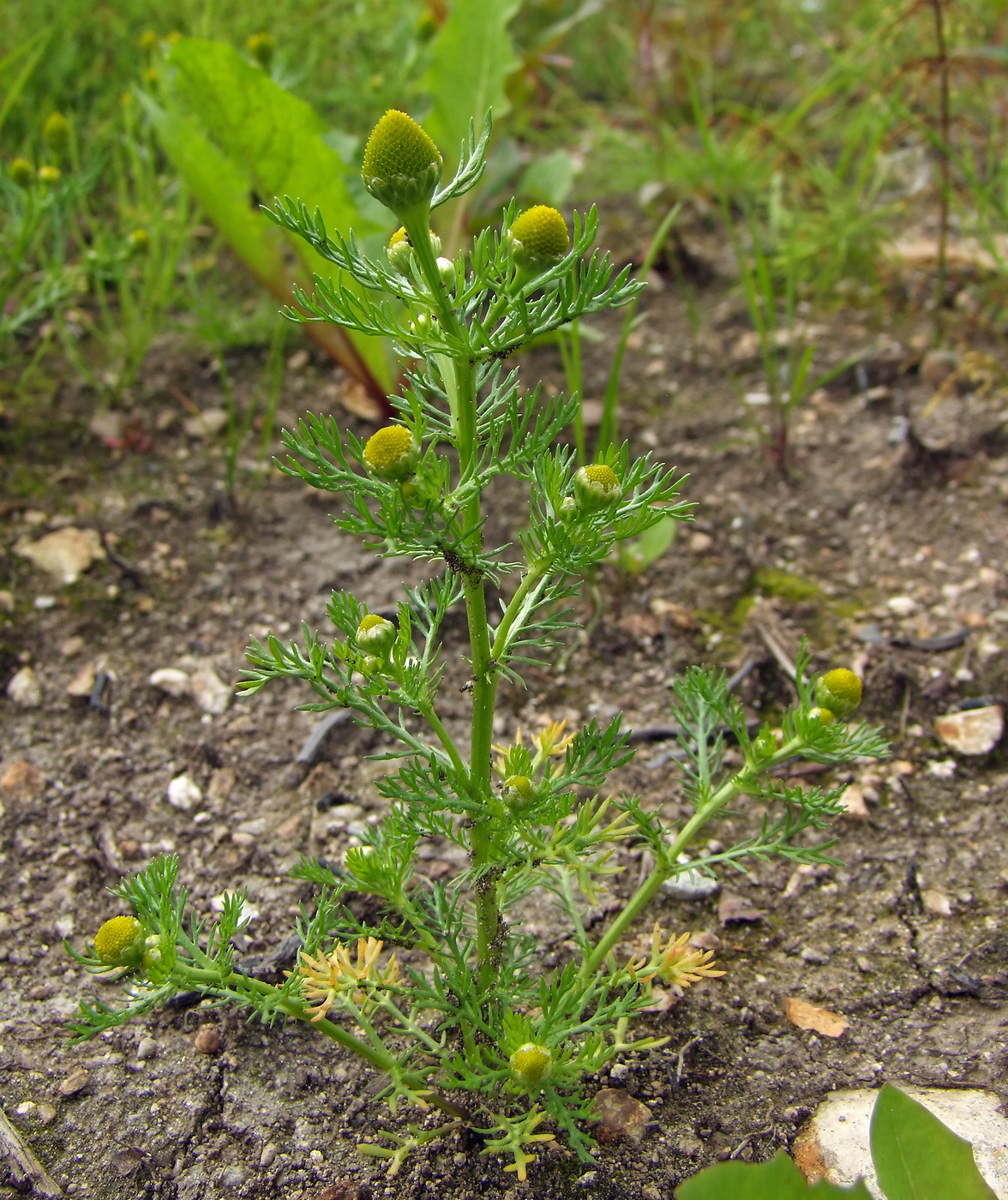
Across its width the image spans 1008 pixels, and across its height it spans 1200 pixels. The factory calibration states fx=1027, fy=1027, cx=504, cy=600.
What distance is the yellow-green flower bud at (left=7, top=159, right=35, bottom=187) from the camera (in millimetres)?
2268

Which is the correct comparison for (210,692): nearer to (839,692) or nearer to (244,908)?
(244,908)

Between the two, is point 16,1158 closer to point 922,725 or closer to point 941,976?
point 941,976

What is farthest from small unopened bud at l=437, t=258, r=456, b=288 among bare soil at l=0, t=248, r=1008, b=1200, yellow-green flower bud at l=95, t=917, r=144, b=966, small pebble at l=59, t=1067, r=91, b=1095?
small pebble at l=59, t=1067, r=91, b=1095

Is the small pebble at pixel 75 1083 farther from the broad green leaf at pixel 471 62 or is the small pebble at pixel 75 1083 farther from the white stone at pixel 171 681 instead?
the broad green leaf at pixel 471 62

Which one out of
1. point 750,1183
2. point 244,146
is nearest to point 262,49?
point 244,146

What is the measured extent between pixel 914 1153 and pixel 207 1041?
0.96 m

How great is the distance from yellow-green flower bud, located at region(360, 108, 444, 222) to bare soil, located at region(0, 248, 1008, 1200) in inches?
46.0

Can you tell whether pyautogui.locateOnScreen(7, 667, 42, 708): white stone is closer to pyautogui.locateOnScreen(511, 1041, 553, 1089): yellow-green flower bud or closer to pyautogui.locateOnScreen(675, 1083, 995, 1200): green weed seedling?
pyautogui.locateOnScreen(511, 1041, 553, 1089): yellow-green flower bud

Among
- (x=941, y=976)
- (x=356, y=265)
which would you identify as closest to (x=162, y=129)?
(x=356, y=265)

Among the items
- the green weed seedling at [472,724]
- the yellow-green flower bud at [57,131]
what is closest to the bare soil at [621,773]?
the green weed seedling at [472,724]

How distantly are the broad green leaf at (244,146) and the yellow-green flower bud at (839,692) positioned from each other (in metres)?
1.63

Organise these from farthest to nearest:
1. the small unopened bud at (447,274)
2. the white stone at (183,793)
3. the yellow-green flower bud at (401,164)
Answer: the white stone at (183,793), the small unopened bud at (447,274), the yellow-green flower bud at (401,164)

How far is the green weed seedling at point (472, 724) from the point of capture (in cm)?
105

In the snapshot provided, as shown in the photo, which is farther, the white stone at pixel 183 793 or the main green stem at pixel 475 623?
the white stone at pixel 183 793
